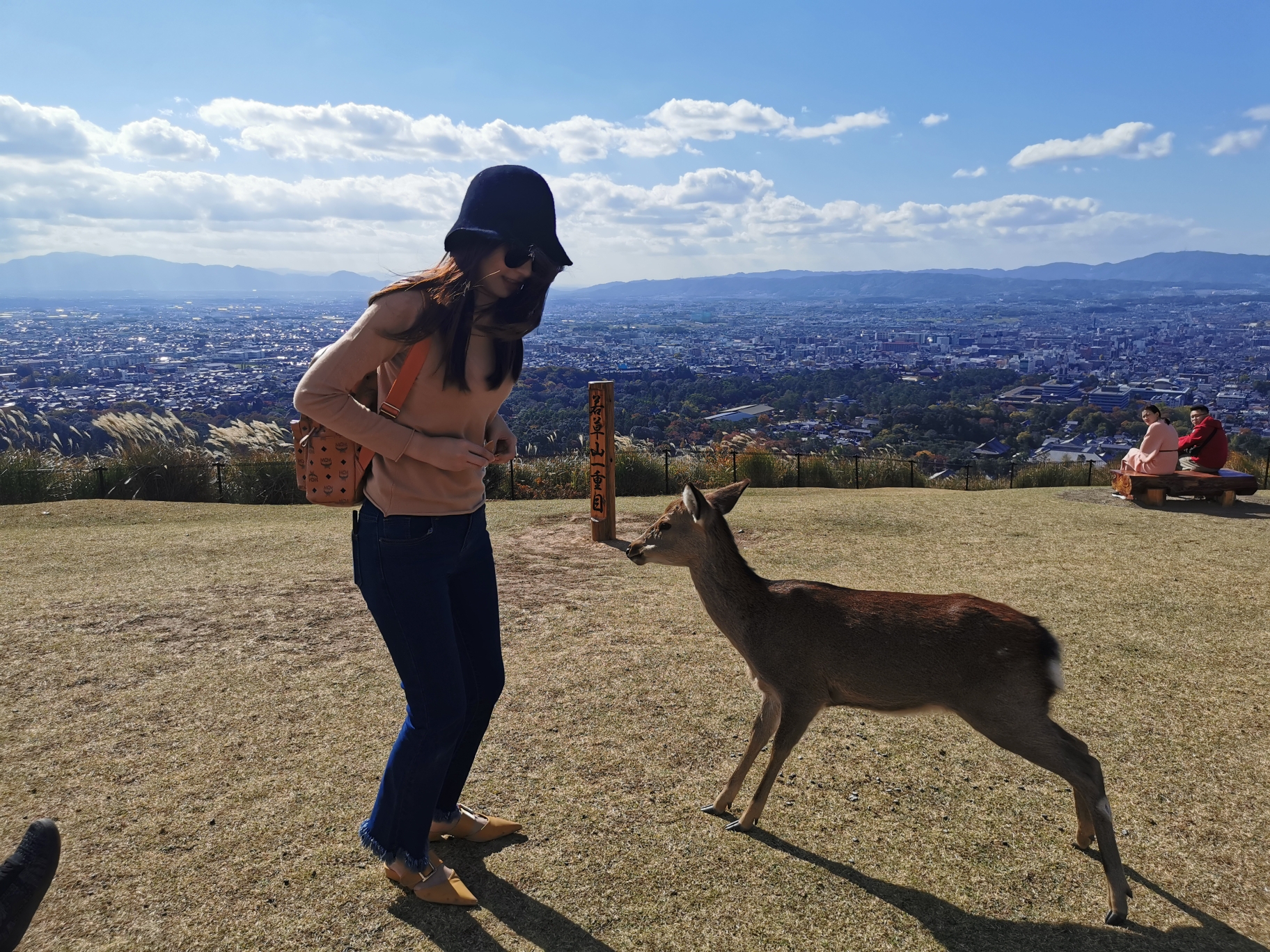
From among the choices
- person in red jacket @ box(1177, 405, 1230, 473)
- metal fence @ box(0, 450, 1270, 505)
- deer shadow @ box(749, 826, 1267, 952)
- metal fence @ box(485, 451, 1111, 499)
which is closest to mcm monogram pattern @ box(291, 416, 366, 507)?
deer shadow @ box(749, 826, 1267, 952)

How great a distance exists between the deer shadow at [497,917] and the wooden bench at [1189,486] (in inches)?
482

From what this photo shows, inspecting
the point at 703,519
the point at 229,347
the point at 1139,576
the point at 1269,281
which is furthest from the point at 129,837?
the point at 1269,281

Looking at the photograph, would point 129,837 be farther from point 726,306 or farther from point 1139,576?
point 726,306

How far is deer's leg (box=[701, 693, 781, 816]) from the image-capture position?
4.09m

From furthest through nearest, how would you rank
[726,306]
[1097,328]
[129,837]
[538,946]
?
[726,306], [1097,328], [129,837], [538,946]

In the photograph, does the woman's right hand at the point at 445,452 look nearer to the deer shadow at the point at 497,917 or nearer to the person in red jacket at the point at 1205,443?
the deer shadow at the point at 497,917

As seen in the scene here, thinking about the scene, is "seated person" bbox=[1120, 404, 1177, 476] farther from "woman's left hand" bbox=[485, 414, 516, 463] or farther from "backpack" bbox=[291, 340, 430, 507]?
"backpack" bbox=[291, 340, 430, 507]

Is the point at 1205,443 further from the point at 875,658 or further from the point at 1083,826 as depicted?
the point at 875,658

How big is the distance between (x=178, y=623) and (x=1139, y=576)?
8910 mm

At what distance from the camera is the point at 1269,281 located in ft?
488

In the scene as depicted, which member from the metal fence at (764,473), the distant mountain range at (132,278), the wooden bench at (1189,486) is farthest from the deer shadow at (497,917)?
the distant mountain range at (132,278)

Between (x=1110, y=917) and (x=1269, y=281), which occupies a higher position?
(x=1269, y=281)

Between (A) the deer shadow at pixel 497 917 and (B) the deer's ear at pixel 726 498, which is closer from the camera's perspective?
(A) the deer shadow at pixel 497 917

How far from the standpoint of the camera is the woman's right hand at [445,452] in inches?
115
